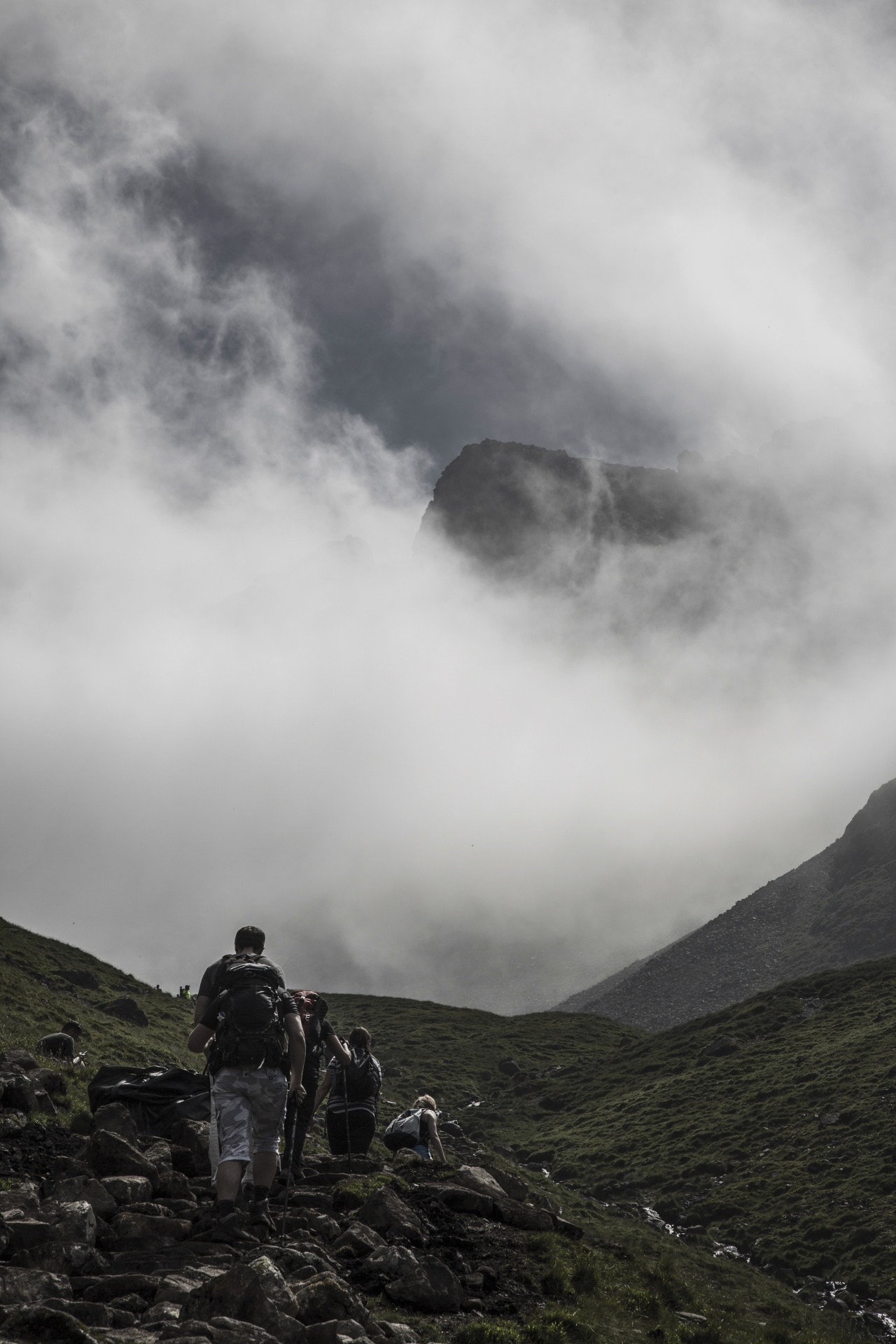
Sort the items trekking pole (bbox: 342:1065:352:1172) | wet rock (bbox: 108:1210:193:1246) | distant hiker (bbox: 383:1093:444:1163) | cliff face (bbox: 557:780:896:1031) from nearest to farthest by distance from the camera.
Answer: wet rock (bbox: 108:1210:193:1246)
trekking pole (bbox: 342:1065:352:1172)
distant hiker (bbox: 383:1093:444:1163)
cliff face (bbox: 557:780:896:1031)

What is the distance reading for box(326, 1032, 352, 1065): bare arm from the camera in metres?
Answer: 14.7

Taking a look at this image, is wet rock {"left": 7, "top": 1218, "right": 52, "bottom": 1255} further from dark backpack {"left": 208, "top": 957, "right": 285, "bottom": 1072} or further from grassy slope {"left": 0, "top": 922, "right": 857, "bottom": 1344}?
grassy slope {"left": 0, "top": 922, "right": 857, "bottom": 1344}

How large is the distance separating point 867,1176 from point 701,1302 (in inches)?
1105

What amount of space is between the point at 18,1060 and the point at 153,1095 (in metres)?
3.60

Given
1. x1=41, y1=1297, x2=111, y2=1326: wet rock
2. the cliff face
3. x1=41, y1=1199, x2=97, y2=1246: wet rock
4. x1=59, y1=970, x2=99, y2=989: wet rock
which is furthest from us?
the cliff face

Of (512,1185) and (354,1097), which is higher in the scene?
(354,1097)

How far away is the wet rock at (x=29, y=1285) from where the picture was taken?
7.25 meters

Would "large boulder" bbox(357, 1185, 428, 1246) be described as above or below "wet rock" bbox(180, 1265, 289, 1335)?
above

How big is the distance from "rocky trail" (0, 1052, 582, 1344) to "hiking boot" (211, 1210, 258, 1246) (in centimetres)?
8

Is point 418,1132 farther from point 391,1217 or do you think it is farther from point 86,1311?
point 86,1311

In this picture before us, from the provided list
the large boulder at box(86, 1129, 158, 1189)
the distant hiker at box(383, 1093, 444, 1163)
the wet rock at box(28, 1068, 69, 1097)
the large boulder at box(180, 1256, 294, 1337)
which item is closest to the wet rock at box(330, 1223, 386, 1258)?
the large boulder at box(86, 1129, 158, 1189)

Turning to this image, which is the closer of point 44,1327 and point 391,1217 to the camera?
point 44,1327

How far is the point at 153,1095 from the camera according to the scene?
13.9m

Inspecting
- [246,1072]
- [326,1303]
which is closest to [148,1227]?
[246,1072]
